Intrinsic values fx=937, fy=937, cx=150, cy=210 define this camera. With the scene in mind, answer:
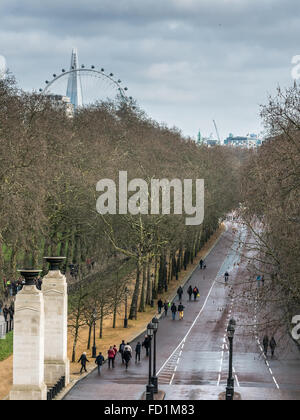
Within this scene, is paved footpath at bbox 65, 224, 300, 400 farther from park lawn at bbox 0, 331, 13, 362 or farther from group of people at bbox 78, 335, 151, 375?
park lawn at bbox 0, 331, 13, 362

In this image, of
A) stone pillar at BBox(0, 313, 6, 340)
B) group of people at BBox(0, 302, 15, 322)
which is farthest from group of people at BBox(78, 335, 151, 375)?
group of people at BBox(0, 302, 15, 322)

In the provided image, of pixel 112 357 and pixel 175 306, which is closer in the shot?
pixel 112 357

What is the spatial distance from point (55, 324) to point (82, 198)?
36773 millimetres

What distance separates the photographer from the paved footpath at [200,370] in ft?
143

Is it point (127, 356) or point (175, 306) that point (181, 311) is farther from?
point (127, 356)

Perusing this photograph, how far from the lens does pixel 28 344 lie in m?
39.4

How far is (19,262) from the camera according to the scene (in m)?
78.5

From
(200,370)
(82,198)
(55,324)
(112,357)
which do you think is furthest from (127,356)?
(82,198)

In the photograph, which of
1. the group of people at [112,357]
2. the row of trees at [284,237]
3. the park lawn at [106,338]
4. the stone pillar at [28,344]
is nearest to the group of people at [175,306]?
the park lawn at [106,338]

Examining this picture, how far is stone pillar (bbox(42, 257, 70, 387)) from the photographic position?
44.2 meters

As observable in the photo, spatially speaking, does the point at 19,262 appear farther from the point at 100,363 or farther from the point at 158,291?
the point at 100,363

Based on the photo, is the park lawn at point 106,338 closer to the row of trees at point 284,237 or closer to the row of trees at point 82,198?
the row of trees at point 82,198

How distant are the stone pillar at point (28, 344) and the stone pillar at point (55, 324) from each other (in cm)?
447
